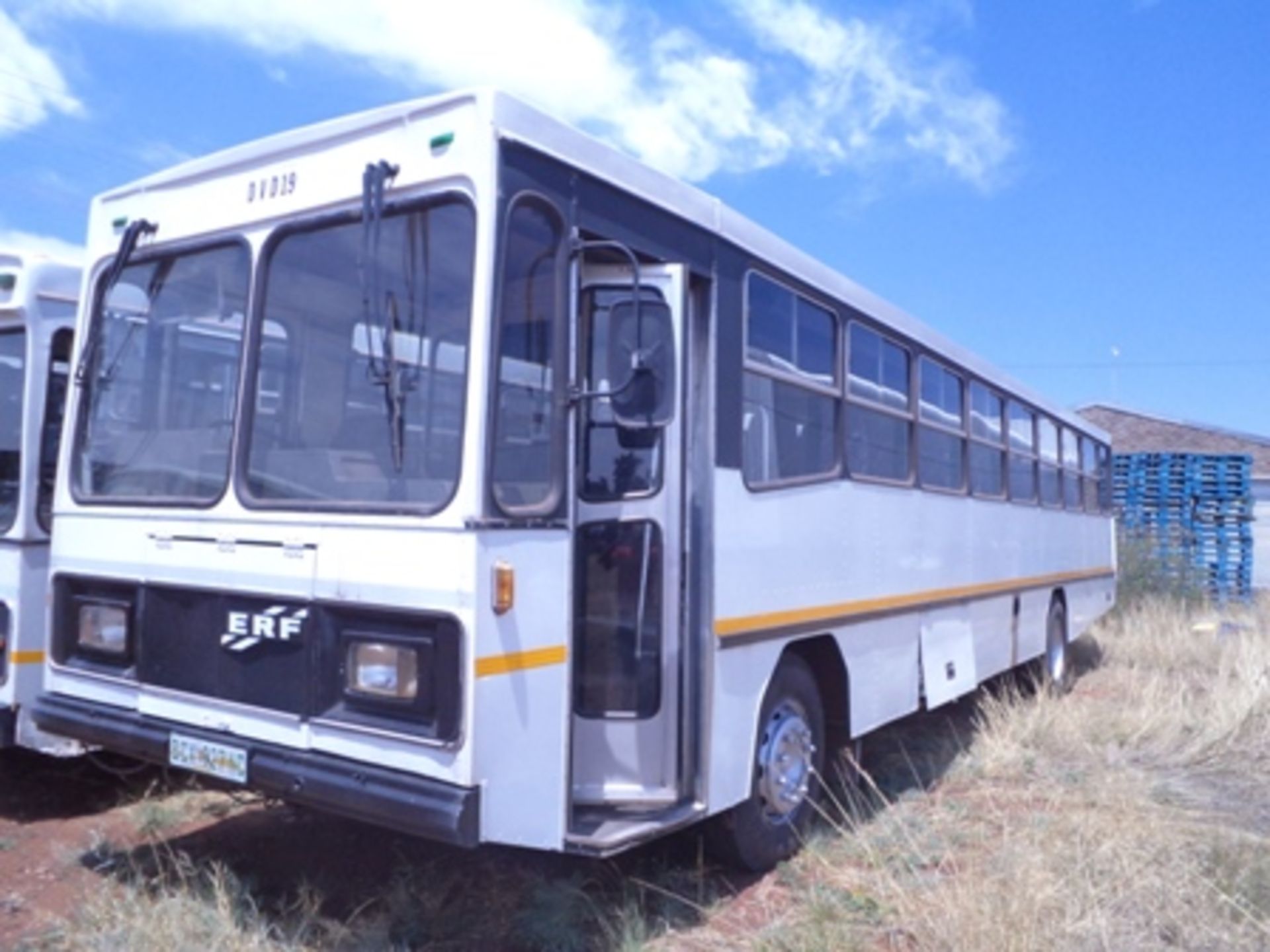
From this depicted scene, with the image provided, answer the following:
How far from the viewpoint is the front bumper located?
3670 millimetres

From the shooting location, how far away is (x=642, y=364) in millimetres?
4102

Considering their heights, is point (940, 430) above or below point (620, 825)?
above

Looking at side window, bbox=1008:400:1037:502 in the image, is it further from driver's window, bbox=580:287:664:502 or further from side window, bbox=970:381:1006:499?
driver's window, bbox=580:287:664:502

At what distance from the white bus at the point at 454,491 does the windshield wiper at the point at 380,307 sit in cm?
1

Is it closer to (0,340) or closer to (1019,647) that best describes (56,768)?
(0,340)

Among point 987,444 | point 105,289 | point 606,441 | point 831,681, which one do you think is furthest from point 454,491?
point 987,444

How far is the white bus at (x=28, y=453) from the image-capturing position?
18.9 feet

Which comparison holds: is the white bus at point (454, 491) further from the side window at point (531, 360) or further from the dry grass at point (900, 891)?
the dry grass at point (900, 891)

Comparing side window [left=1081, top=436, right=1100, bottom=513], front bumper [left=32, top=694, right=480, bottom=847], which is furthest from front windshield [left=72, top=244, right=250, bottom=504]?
side window [left=1081, top=436, right=1100, bottom=513]

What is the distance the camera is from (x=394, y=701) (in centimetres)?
385

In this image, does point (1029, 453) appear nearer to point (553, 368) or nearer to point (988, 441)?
point (988, 441)

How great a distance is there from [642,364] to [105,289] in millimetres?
2540

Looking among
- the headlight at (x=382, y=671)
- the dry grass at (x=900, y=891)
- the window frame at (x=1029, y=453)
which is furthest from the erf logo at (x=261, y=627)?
the window frame at (x=1029, y=453)

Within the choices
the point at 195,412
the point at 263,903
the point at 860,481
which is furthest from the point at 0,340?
the point at 860,481
